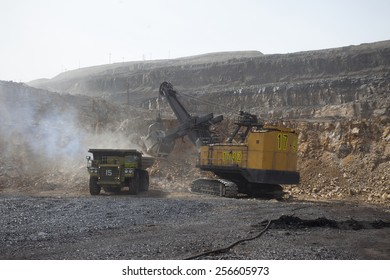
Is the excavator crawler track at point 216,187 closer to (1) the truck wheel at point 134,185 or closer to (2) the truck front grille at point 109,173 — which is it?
(1) the truck wheel at point 134,185

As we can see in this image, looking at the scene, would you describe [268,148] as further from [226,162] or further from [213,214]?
[213,214]

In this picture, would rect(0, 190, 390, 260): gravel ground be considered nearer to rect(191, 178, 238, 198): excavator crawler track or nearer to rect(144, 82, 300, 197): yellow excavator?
rect(144, 82, 300, 197): yellow excavator

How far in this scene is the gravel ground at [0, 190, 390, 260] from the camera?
285 inches

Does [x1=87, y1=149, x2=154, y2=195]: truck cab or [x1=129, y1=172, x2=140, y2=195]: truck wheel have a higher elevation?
[x1=87, y1=149, x2=154, y2=195]: truck cab

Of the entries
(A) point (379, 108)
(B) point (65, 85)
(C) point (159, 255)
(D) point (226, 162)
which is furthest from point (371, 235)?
(B) point (65, 85)

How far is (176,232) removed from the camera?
30.3 ft

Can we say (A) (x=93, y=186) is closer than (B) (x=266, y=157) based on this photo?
No

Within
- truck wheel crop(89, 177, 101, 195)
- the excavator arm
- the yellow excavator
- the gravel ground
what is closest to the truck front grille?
truck wheel crop(89, 177, 101, 195)

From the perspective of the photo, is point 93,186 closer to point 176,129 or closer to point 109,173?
point 109,173

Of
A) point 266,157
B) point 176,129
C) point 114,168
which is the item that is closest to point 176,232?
point 266,157

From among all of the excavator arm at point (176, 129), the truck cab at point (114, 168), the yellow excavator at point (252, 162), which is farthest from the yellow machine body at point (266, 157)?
the truck cab at point (114, 168)

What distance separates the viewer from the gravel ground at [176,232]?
23.8 ft

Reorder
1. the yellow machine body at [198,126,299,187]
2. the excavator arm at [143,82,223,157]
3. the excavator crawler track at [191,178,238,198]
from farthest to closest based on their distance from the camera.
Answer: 1. the excavator arm at [143,82,223,157]
2. the excavator crawler track at [191,178,238,198]
3. the yellow machine body at [198,126,299,187]

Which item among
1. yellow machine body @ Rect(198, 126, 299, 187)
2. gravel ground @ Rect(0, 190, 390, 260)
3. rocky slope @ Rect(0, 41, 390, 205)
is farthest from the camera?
rocky slope @ Rect(0, 41, 390, 205)
